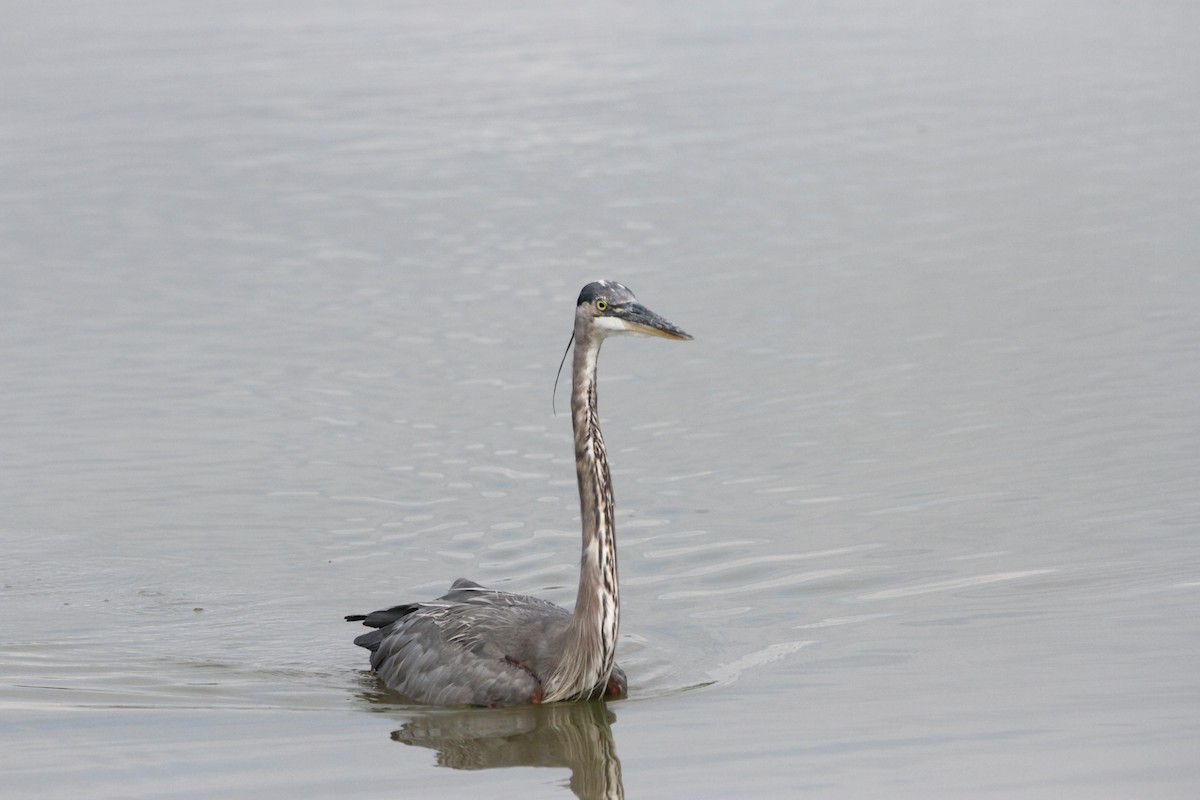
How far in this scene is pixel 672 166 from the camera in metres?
22.5

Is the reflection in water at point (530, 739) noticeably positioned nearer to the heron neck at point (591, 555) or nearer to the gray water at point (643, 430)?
the gray water at point (643, 430)

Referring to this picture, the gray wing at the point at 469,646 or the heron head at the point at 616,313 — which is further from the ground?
the heron head at the point at 616,313

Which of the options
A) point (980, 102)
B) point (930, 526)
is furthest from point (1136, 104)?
point (930, 526)

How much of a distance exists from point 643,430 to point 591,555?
4.80m

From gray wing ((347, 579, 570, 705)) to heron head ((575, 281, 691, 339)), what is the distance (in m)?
1.65

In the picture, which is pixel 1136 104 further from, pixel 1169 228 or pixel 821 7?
pixel 821 7

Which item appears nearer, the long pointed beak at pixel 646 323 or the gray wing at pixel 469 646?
the long pointed beak at pixel 646 323

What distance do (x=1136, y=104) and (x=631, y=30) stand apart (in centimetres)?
1332

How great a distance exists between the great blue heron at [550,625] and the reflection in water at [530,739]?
9 centimetres

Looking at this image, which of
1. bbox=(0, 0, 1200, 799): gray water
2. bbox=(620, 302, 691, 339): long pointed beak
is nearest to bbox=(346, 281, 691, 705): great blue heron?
bbox=(620, 302, 691, 339): long pointed beak

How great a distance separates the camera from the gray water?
8.38 m

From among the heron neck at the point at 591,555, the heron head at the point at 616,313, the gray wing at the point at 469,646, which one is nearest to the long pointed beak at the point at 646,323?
the heron head at the point at 616,313

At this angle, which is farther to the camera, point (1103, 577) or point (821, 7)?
point (821, 7)

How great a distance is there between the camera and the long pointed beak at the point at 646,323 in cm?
840
